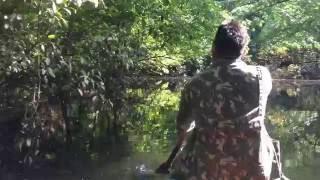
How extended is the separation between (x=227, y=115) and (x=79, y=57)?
5628mm

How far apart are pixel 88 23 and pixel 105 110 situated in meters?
2.14

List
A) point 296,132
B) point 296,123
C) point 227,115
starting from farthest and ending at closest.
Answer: point 296,123
point 296,132
point 227,115

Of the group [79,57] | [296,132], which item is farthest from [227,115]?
[296,132]

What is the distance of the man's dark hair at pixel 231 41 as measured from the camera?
3.16m

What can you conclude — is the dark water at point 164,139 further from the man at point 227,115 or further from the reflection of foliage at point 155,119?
the man at point 227,115

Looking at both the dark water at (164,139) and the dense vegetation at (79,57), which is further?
the dark water at (164,139)

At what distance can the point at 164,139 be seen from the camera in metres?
10.6

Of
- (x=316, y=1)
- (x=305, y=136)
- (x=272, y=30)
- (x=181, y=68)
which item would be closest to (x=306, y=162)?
(x=305, y=136)

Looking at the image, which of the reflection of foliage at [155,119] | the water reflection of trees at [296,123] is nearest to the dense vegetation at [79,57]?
the reflection of foliage at [155,119]

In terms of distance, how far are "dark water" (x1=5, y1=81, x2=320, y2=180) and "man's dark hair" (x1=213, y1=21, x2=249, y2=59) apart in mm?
4326

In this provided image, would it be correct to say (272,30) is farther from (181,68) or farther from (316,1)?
(181,68)

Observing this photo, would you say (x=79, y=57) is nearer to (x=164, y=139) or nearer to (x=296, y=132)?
(x=164, y=139)

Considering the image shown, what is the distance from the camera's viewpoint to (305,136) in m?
11.6

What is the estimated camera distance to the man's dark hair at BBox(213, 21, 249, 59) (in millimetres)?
3160
